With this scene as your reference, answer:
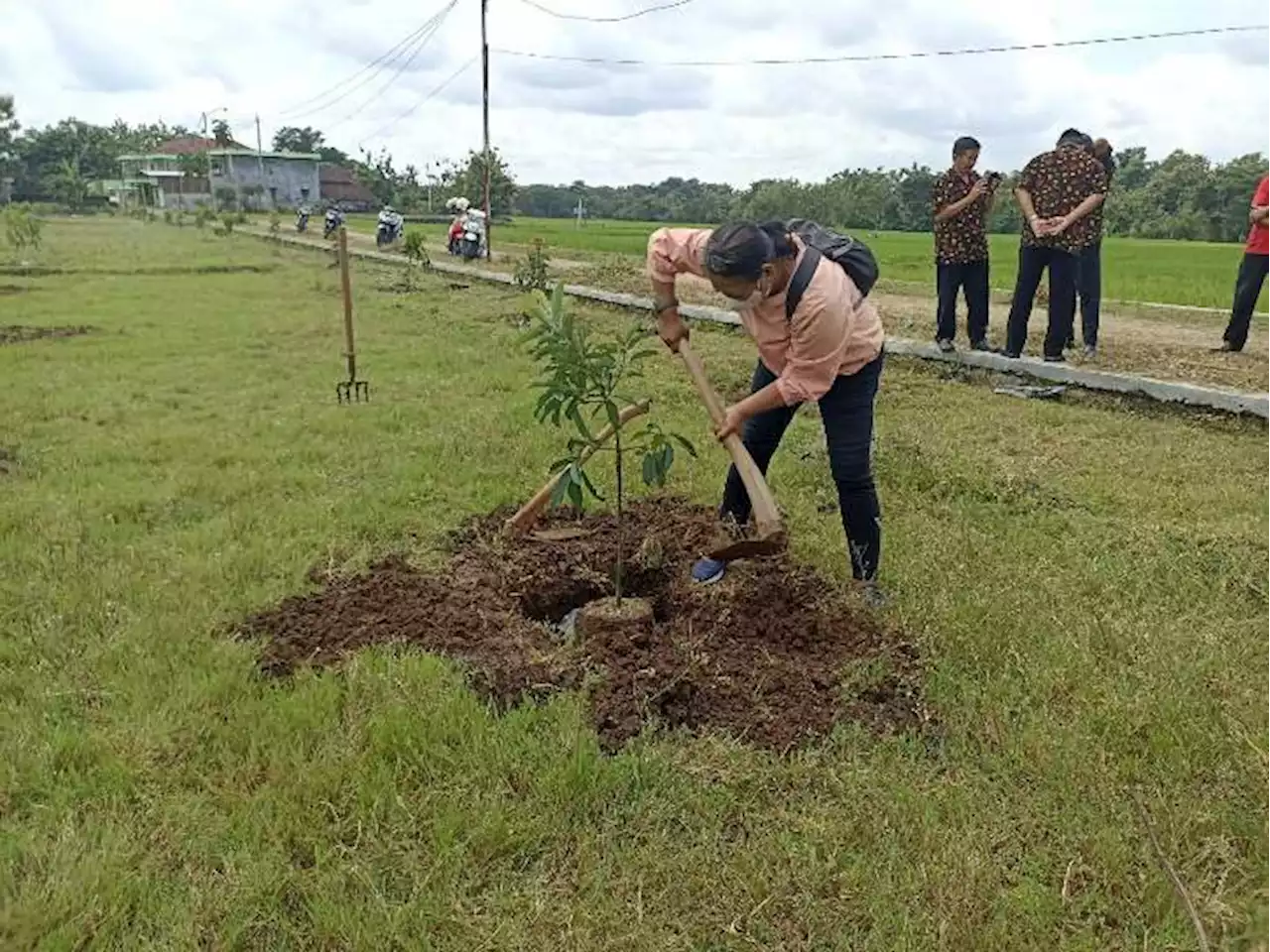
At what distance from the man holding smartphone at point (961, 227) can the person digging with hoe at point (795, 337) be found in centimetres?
421

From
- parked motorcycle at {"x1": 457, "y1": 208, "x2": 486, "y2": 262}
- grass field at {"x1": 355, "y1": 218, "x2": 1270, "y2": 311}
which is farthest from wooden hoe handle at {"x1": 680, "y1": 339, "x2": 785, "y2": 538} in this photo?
parked motorcycle at {"x1": 457, "y1": 208, "x2": 486, "y2": 262}

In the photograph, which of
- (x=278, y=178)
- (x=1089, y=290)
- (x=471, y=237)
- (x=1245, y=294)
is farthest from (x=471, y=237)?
(x=278, y=178)

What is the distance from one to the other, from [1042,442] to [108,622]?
15.1 feet

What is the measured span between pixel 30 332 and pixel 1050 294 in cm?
934

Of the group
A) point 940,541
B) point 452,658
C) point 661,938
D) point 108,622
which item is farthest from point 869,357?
point 108,622

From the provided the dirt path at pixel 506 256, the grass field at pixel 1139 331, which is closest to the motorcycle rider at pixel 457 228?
the dirt path at pixel 506 256

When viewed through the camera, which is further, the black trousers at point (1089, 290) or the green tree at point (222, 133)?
the green tree at point (222, 133)

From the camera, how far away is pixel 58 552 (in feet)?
13.5

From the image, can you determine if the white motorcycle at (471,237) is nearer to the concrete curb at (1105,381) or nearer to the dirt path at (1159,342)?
the dirt path at (1159,342)

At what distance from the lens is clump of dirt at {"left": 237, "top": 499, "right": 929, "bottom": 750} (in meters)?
2.96

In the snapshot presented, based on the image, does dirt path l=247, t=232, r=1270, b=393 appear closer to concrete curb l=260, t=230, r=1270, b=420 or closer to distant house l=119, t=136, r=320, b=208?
concrete curb l=260, t=230, r=1270, b=420

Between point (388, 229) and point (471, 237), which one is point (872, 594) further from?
point (388, 229)

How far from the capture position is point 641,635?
341cm

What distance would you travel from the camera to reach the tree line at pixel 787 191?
36.2m
